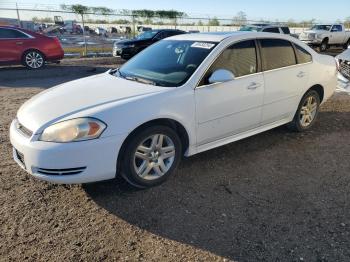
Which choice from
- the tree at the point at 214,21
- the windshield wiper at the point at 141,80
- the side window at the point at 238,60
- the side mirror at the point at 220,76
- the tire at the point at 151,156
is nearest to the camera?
A: the tire at the point at 151,156

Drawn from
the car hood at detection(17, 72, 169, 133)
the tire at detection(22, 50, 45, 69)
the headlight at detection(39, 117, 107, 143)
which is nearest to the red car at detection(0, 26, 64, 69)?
the tire at detection(22, 50, 45, 69)

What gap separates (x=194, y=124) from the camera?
Answer: 3990 millimetres

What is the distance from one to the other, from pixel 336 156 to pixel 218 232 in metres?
2.52

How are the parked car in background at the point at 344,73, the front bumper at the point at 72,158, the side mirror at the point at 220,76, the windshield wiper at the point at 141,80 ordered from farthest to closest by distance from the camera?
the parked car in background at the point at 344,73
the windshield wiper at the point at 141,80
the side mirror at the point at 220,76
the front bumper at the point at 72,158

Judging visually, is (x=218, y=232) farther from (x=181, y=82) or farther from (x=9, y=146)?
(x=9, y=146)

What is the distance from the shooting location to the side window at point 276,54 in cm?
478

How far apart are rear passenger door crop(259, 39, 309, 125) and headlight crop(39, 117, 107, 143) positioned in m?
2.41

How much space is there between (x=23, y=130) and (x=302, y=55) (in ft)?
13.3

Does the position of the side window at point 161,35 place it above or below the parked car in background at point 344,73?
above

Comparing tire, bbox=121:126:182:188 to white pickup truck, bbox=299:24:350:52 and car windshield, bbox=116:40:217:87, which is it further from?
white pickup truck, bbox=299:24:350:52

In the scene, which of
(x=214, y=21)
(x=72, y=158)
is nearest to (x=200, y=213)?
(x=72, y=158)

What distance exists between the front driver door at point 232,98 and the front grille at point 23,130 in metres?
1.77

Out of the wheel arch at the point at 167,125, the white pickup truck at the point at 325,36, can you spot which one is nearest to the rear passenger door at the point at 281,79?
the wheel arch at the point at 167,125

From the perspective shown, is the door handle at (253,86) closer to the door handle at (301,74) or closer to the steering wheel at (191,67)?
the steering wheel at (191,67)
